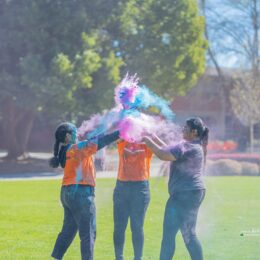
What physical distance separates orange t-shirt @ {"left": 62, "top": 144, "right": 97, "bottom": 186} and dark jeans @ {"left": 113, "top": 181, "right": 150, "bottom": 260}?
51 centimetres

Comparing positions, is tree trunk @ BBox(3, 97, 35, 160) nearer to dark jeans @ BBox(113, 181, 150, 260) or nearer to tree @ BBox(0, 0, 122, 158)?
tree @ BBox(0, 0, 122, 158)

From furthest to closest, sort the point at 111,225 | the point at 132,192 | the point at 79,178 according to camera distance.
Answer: the point at 111,225
the point at 132,192
the point at 79,178

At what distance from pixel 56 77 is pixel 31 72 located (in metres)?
0.98

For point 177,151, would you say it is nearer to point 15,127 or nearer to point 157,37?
point 157,37

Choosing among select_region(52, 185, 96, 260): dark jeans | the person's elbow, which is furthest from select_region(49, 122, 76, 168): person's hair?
the person's elbow

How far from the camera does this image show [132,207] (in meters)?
6.58

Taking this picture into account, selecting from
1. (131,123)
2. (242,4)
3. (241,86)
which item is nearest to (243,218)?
(131,123)

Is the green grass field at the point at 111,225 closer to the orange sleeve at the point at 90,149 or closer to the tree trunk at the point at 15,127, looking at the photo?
the orange sleeve at the point at 90,149

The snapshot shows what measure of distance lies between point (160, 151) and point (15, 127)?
71.8 ft

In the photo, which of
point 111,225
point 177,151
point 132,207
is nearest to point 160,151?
point 177,151

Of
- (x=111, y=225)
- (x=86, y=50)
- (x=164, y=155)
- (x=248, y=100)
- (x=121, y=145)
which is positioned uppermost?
(x=86, y=50)

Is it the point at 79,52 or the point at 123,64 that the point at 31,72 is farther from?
the point at 123,64

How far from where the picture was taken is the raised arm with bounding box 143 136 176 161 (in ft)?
19.2

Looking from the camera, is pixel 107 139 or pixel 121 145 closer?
pixel 107 139
